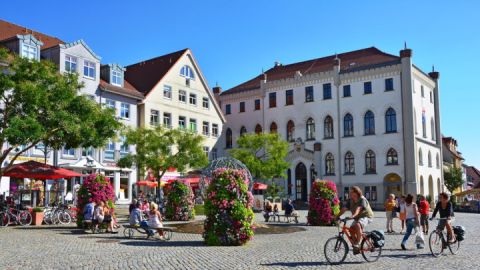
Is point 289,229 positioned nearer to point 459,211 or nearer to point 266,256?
point 266,256

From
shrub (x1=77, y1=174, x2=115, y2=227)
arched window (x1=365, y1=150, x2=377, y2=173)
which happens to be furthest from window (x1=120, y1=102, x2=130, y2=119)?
arched window (x1=365, y1=150, x2=377, y2=173)

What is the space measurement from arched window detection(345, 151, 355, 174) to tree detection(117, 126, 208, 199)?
2073 centimetres

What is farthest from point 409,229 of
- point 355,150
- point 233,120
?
point 233,120

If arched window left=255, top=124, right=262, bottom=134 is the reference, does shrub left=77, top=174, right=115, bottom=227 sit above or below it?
below

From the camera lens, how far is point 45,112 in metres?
23.3

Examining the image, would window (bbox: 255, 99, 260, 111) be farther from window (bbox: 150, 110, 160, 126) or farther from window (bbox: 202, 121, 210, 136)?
window (bbox: 150, 110, 160, 126)

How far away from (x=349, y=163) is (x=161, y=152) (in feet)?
79.0

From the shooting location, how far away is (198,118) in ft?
175

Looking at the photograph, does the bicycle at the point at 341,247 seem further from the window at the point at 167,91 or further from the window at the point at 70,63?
the window at the point at 167,91

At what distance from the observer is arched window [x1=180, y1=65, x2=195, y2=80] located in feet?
170

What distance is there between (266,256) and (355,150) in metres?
41.3

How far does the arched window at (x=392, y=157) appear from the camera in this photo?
51.2m

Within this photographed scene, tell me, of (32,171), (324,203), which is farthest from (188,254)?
(32,171)

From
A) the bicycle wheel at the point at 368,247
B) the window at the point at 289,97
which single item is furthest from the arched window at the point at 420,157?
the bicycle wheel at the point at 368,247
